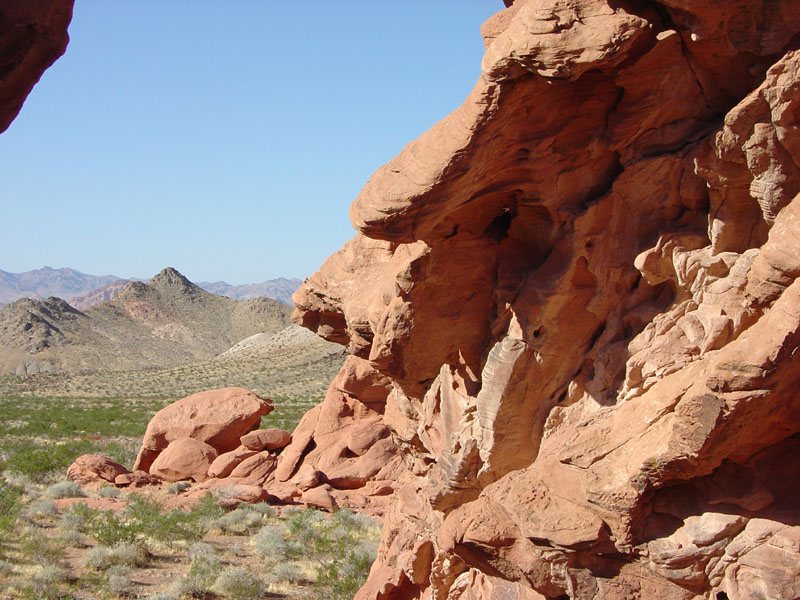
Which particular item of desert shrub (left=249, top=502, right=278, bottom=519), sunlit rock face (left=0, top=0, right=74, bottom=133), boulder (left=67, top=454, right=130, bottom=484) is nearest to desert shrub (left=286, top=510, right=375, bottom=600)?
desert shrub (left=249, top=502, right=278, bottom=519)

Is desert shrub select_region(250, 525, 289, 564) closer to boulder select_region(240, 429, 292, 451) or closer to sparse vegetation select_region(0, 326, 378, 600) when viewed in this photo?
sparse vegetation select_region(0, 326, 378, 600)

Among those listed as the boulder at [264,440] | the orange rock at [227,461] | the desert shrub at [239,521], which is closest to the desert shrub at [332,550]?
the desert shrub at [239,521]

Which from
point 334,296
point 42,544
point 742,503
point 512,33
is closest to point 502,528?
point 742,503

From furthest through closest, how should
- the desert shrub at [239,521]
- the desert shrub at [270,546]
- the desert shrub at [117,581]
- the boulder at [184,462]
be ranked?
the boulder at [184,462]
the desert shrub at [239,521]
the desert shrub at [270,546]
the desert shrub at [117,581]

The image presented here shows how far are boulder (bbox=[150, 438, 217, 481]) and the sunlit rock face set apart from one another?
18.7 metres

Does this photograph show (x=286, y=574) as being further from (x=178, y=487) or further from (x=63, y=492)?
(x=63, y=492)

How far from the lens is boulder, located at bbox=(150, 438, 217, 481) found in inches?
815

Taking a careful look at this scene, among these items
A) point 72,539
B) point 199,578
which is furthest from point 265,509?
point 199,578

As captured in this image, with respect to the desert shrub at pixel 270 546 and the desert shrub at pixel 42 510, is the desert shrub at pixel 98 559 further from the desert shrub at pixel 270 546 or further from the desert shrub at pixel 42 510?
the desert shrub at pixel 42 510

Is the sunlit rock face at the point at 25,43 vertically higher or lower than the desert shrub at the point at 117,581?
higher

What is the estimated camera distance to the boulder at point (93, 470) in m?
20.0

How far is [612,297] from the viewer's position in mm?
6621

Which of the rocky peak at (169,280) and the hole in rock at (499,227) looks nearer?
the hole in rock at (499,227)

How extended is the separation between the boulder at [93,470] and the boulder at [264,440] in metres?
3.34
